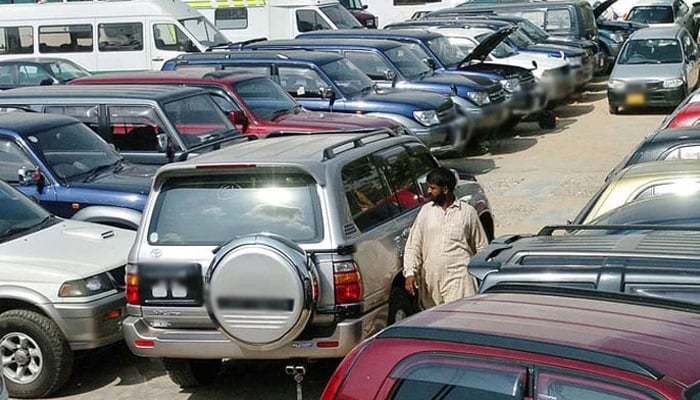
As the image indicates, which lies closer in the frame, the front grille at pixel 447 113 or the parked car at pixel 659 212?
the parked car at pixel 659 212

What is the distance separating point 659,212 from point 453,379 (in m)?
3.51

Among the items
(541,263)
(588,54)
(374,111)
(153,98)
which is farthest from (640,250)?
(588,54)

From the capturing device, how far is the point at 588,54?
24.1 m

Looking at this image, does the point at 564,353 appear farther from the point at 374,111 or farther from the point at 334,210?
the point at 374,111

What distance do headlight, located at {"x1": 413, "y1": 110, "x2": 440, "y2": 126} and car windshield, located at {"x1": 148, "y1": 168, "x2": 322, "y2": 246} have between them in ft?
29.2

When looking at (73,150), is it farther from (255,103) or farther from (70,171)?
(255,103)

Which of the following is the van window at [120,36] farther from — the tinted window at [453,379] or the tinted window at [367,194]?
the tinted window at [453,379]

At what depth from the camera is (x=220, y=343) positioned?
6984mm

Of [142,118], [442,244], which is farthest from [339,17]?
[442,244]

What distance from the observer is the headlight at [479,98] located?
18.0 meters

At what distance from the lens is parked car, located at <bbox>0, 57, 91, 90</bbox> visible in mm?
21156

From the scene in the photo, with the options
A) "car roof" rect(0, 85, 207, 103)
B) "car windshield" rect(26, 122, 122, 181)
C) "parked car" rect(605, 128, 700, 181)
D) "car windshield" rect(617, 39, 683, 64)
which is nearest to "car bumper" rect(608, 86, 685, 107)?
"car windshield" rect(617, 39, 683, 64)

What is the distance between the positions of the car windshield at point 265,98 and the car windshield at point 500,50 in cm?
796

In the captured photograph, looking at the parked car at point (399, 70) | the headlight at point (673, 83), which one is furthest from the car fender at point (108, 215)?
the headlight at point (673, 83)
